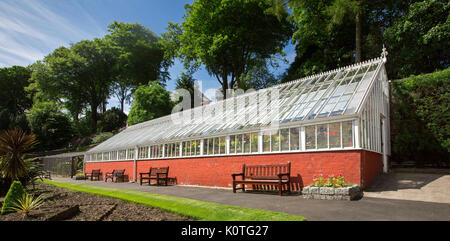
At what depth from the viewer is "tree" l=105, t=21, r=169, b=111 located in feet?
134

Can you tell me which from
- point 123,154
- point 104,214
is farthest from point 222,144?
point 123,154

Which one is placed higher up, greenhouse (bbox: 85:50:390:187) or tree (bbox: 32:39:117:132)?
tree (bbox: 32:39:117:132)

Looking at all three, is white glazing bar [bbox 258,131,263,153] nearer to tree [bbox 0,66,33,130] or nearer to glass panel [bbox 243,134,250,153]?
glass panel [bbox 243,134,250,153]

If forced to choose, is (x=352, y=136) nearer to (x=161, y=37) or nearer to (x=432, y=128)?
(x=432, y=128)

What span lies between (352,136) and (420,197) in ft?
7.28

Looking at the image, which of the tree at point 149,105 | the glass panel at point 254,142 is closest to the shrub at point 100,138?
the tree at point 149,105

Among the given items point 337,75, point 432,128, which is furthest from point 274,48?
point 432,128

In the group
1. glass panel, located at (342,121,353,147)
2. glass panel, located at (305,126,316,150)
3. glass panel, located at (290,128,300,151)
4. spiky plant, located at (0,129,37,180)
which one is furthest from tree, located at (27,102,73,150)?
glass panel, located at (342,121,353,147)

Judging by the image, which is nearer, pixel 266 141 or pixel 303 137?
pixel 303 137

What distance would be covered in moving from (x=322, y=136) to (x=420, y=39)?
13758mm

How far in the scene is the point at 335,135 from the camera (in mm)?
7934

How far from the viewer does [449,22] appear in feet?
48.8

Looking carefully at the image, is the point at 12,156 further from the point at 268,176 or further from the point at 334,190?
the point at 334,190

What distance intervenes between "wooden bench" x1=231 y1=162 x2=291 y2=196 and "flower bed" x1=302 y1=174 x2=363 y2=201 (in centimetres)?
92
